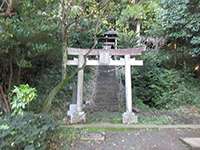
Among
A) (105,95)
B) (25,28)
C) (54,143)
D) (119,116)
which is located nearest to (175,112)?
(119,116)

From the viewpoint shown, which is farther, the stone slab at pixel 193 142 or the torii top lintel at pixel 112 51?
the torii top lintel at pixel 112 51

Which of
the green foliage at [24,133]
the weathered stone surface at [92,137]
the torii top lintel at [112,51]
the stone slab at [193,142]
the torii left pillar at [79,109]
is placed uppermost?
the torii top lintel at [112,51]

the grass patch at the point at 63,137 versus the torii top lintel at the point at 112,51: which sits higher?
the torii top lintel at the point at 112,51

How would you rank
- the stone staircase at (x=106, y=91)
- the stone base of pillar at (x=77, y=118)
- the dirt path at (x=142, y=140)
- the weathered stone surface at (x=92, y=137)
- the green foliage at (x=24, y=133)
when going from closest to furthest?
the green foliage at (x=24, y=133) < the dirt path at (x=142, y=140) < the weathered stone surface at (x=92, y=137) < the stone base of pillar at (x=77, y=118) < the stone staircase at (x=106, y=91)

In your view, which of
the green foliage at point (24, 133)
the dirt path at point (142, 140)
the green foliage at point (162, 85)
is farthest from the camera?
the green foliage at point (162, 85)

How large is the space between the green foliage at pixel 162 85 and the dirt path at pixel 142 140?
2.67 m

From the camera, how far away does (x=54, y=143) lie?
5445 millimetres

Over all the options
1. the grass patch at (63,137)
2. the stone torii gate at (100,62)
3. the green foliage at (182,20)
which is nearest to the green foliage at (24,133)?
the grass patch at (63,137)

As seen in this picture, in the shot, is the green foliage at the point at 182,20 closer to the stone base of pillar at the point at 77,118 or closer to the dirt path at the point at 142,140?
the dirt path at the point at 142,140

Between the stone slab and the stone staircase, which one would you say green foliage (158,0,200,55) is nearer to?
the stone staircase

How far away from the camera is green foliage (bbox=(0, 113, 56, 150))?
471 cm

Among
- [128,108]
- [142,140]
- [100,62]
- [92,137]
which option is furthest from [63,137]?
[100,62]

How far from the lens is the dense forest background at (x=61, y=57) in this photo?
5.42 metres

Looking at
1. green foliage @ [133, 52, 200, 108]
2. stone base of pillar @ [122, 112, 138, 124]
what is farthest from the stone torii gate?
green foliage @ [133, 52, 200, 108]
